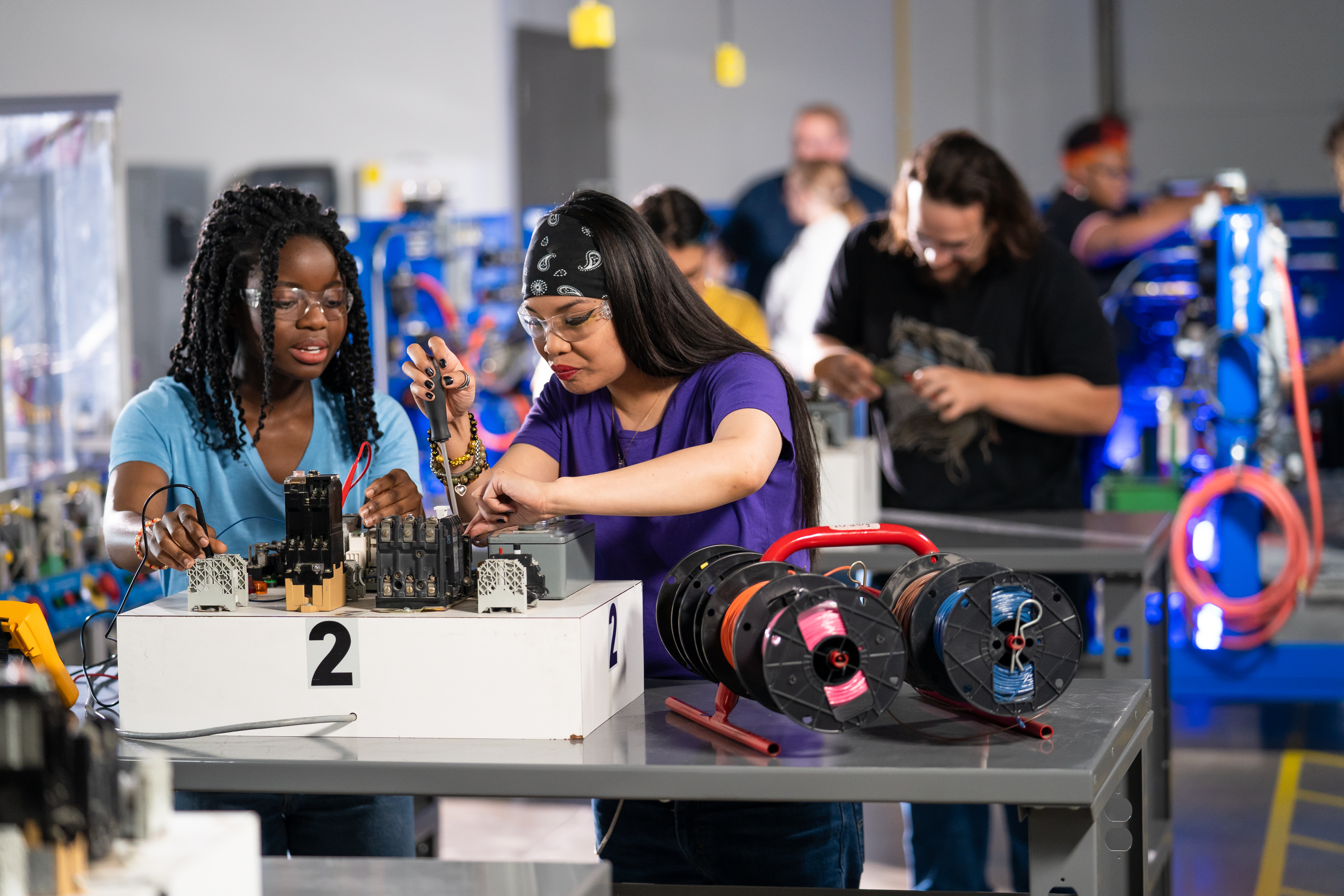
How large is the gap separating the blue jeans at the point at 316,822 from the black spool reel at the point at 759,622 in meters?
0.63

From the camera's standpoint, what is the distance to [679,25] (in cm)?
807

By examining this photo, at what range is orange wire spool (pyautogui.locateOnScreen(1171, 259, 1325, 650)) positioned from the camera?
417cm

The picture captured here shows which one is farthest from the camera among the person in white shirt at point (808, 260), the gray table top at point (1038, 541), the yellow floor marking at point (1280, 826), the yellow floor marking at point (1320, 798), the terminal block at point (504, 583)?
the person in white shirt at point (808, 260)

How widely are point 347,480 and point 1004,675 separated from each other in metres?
0.95

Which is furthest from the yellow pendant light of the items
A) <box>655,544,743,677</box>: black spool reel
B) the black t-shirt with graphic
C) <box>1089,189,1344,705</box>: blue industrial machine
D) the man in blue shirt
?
<box>655,544,743,677</box>: black spool reel

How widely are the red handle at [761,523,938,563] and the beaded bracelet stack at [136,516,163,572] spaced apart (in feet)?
2.50

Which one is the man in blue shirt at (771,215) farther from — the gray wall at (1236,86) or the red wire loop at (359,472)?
the red wire loop at (359,472)

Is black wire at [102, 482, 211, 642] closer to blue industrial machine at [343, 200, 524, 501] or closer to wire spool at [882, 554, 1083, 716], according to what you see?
wire spool at [882, 554, 1083, 716]

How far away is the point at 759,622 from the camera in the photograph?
4.62 feet

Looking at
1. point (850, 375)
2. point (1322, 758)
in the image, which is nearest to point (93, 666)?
point (850, 375)

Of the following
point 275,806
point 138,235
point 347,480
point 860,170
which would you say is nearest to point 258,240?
point 347,480

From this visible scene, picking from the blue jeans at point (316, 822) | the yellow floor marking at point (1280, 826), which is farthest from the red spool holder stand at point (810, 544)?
the yellow floor marking at point (1280, 826)

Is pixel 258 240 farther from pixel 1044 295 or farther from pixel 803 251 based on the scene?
pixel 803 251

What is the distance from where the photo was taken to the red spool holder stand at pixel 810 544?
1.54 metres
